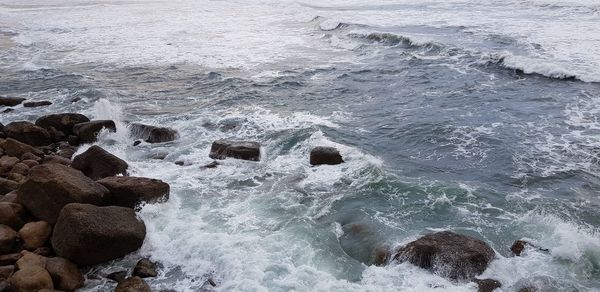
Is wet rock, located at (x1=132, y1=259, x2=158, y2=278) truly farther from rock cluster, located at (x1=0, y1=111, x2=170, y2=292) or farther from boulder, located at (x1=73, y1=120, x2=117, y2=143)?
boulder, located at (x1=73, y1=120, x2=117, y2=143)

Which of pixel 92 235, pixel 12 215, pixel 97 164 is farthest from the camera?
pixel 97 164

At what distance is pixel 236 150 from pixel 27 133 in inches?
210

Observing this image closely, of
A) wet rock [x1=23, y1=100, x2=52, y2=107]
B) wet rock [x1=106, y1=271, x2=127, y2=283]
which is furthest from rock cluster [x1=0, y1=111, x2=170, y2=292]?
wet rock [x1=23, y1=100, x2=52, y2=107]

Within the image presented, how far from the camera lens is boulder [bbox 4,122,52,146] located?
37.2ft

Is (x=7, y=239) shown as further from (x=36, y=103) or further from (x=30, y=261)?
(x=36, y=103)

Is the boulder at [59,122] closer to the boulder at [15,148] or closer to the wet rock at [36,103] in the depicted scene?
the boulder at [15,148]

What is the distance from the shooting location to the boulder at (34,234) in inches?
271

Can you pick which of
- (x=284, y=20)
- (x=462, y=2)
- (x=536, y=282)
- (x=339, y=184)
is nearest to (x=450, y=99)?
(x=339, y=184)

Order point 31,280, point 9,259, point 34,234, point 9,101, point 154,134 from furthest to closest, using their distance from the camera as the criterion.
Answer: point 9,101, point 154,134, point 34,234, point 9,259, point 31,280

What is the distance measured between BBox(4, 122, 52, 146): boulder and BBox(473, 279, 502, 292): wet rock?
34.5 feet

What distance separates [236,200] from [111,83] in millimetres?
10977

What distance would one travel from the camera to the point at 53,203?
7.36m

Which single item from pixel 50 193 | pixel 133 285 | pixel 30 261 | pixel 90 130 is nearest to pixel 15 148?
pixel 90 130

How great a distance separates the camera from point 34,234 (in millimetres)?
6988
